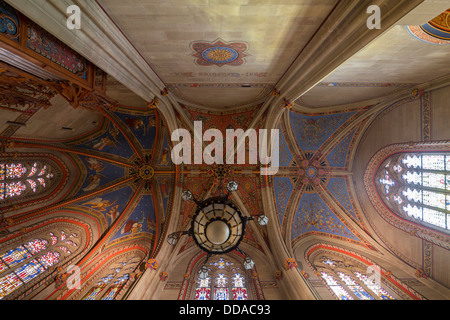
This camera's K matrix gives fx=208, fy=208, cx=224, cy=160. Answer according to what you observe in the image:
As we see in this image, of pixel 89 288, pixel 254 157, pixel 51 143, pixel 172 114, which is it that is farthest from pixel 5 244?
pixel 254 157

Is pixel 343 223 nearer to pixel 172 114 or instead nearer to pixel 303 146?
pixel 303 146

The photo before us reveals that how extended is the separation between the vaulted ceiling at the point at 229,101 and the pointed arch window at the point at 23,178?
0.93 metres

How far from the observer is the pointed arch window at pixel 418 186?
5.97m

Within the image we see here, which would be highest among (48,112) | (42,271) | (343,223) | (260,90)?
(260,90)

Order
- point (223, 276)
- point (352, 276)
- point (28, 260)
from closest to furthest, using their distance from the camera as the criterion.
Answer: point (28, 260)
point (352, 276)
point (223, 276)

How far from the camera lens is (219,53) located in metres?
5.19

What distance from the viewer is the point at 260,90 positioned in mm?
7387

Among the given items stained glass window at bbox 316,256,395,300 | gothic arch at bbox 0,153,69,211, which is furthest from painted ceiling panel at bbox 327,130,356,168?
gothic arch at bbox 0,153,69,211

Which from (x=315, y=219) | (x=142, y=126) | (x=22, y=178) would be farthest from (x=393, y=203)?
(x=22, y=178)

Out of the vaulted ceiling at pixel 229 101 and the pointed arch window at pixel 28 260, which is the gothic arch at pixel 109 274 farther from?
the pointed arch window at pixel 28 260

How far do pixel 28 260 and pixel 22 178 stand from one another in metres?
3.28

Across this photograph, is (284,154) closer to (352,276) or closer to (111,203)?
(352,276)
